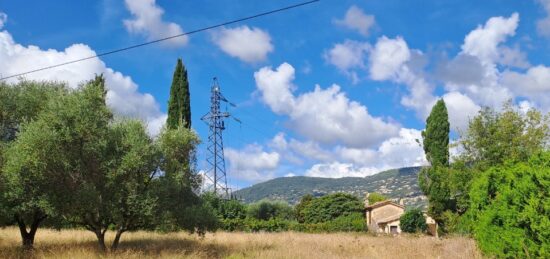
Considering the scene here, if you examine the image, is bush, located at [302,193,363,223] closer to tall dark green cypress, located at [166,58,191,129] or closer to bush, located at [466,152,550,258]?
tall dark green cypress, located at [166,58,191,129]

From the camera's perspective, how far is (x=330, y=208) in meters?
65.4

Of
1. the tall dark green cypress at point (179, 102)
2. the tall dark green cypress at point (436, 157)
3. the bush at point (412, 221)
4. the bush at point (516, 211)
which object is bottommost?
the bush at point (412, 221)

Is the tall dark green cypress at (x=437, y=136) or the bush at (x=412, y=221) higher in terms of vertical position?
the tall dark green cypress at (x=437, y=136)

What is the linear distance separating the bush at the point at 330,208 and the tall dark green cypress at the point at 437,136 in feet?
89.4

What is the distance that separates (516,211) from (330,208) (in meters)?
54.4

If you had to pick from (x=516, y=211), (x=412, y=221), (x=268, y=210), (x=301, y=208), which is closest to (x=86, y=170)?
(x=516, y=211)

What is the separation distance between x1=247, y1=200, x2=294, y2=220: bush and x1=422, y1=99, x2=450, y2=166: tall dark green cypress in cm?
2445

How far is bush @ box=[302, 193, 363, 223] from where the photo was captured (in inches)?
2574

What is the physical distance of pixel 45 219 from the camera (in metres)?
17.4

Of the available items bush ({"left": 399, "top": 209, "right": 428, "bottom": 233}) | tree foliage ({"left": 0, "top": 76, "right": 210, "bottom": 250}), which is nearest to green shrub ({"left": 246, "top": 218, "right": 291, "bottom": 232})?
bush ({"left": 399, "top": 209, "right": 428, "bottom": 233})

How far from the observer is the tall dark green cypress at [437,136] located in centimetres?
3931

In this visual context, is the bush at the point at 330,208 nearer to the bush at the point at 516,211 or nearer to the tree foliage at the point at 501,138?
the tree foliage at the point at 501,138

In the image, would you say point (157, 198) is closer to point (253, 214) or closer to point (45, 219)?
point (45, 219)

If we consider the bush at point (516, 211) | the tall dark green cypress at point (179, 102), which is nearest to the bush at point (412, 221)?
the tall dark green cypress at point (179, 102)
